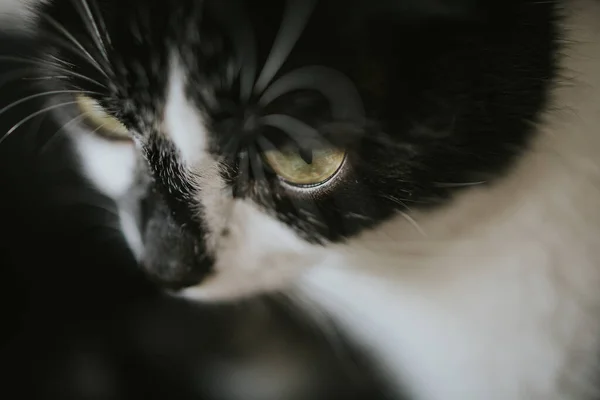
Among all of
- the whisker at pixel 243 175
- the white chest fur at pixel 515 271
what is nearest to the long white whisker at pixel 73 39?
the whisker at pixel 243 175

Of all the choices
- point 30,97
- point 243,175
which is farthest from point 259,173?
point 30,97

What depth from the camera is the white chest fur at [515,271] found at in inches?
16.8

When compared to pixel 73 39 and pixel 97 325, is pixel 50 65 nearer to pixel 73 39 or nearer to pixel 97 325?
pixel 73 39

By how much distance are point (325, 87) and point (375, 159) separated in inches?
2.6

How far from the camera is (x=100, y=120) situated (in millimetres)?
509

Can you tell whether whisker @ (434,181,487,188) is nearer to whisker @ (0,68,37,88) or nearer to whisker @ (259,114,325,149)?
whisker @ (259,114,325,149)

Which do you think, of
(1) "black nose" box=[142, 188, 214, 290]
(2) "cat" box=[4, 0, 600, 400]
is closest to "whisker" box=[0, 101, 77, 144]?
(2) "cat" box=[4, 0, 600, 400]

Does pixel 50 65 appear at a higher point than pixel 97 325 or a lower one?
higher

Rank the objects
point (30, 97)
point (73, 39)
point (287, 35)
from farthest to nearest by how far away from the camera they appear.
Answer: point (30, 97) → point (73, 39) → point (287, 35)

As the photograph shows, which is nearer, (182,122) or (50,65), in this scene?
(182,122)

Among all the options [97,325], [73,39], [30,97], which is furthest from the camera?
[97,325]

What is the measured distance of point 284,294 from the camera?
588mm

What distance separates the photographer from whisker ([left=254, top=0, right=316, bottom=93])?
31 cm

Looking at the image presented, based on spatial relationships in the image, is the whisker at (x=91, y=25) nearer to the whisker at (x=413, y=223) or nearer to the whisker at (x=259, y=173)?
the whisker at (x=259, y=173)
